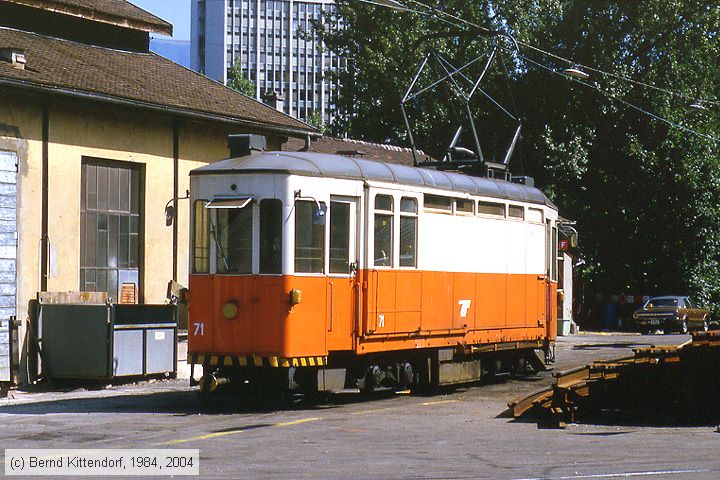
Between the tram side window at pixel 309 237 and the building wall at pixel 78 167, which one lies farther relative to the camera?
the building wall at pixel 78 167

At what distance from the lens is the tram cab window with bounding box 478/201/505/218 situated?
21188 millimetres

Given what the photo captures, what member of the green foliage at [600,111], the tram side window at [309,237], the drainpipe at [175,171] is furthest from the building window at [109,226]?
the green foliage at [600,111]

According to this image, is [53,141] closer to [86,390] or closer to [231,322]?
[86,390]

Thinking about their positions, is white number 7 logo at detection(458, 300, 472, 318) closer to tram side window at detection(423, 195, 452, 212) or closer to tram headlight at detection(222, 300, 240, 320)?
tram side window at detection(423, 195, 452, 212)

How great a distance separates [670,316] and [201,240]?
33066mm

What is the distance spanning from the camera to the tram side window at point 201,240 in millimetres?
17625

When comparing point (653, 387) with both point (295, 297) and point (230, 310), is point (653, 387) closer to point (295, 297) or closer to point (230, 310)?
point (295, 297)

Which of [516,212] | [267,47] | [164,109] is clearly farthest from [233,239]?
[267,47]

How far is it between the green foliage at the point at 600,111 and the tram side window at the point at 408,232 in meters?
31.0

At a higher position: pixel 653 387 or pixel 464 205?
pixel 464 205

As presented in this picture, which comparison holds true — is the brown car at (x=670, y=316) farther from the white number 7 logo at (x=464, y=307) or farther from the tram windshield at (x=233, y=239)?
the tram windshield at (x=233, y=239)

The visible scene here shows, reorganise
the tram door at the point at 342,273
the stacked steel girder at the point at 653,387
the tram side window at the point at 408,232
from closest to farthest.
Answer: the stacked steel girder at the point at 653,387 → the tram door at the point at 342,273 → the tram side window at the point at 408,232

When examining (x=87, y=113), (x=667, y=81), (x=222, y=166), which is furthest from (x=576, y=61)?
(x=222, y=166)

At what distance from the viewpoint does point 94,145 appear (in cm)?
2333
